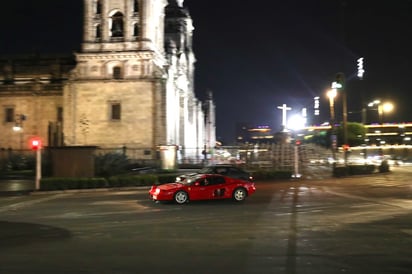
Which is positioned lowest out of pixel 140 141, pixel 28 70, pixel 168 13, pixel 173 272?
pixel 173 272

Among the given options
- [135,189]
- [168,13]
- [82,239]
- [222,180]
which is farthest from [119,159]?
[168,13]

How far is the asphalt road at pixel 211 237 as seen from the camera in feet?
30.9

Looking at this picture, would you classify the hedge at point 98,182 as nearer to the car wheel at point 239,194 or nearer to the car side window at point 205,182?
the car side window at point 205,182

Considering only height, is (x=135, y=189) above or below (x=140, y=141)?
below

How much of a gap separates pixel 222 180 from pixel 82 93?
39.7 meters

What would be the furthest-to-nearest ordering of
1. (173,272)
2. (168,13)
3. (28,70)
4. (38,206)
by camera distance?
1. (168,13)
2. (28,70)
3. (38,206)
4. (173,272)

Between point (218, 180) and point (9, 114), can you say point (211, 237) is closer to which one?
point (218, 180)

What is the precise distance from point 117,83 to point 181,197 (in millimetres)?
38234

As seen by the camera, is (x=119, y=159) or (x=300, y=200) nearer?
(x=300, y=200)

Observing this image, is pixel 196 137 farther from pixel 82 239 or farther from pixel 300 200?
pixel 82 239

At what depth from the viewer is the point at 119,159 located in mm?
42750

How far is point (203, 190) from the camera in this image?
21312 millimetres

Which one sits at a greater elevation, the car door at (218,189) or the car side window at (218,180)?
the car side window at (218,180)

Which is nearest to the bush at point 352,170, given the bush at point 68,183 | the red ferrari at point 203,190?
the red ferrari at point 203,190
